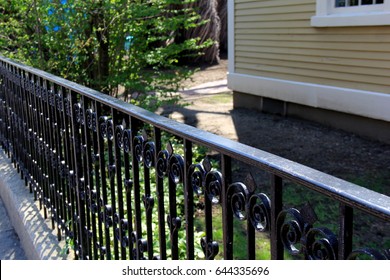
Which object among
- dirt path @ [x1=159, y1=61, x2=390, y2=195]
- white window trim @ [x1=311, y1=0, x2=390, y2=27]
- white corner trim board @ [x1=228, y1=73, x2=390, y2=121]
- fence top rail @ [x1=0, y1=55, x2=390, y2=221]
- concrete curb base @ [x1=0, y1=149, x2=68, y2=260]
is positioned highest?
white window trim @ [x1=311, y1=0, x2=390, y2=27]

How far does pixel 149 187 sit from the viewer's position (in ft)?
6.72

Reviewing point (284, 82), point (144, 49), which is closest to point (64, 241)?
point (144, 49)

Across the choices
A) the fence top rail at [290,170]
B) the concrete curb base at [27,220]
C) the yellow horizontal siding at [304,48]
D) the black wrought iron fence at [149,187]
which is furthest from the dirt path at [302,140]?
the fence top rail at [290,170]

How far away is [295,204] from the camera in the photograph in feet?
15.3

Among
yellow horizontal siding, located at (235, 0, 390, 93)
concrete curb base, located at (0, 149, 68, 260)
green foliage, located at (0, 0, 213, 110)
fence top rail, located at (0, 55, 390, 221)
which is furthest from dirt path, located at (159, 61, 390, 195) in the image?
fence top rail, located at (0, 55, 390, 221)

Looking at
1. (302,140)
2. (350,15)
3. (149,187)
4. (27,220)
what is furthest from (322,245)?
(350,15)

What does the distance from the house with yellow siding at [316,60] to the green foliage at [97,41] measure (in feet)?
6.82

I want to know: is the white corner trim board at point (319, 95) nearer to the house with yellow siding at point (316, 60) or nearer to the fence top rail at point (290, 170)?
the house with yellow siding at point (316, 60)

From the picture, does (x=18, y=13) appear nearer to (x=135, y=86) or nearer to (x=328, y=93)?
(x=135, y=86)

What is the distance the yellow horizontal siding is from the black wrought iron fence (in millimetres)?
2701

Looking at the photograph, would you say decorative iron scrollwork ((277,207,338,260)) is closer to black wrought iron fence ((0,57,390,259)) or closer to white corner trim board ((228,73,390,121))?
black wrought iron fence ((0,57,390,259))

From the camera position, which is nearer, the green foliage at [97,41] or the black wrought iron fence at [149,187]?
the black wrought iron fence at [149,187]

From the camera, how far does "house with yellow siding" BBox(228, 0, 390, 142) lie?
6.86 meters

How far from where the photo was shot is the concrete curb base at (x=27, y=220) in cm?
313
